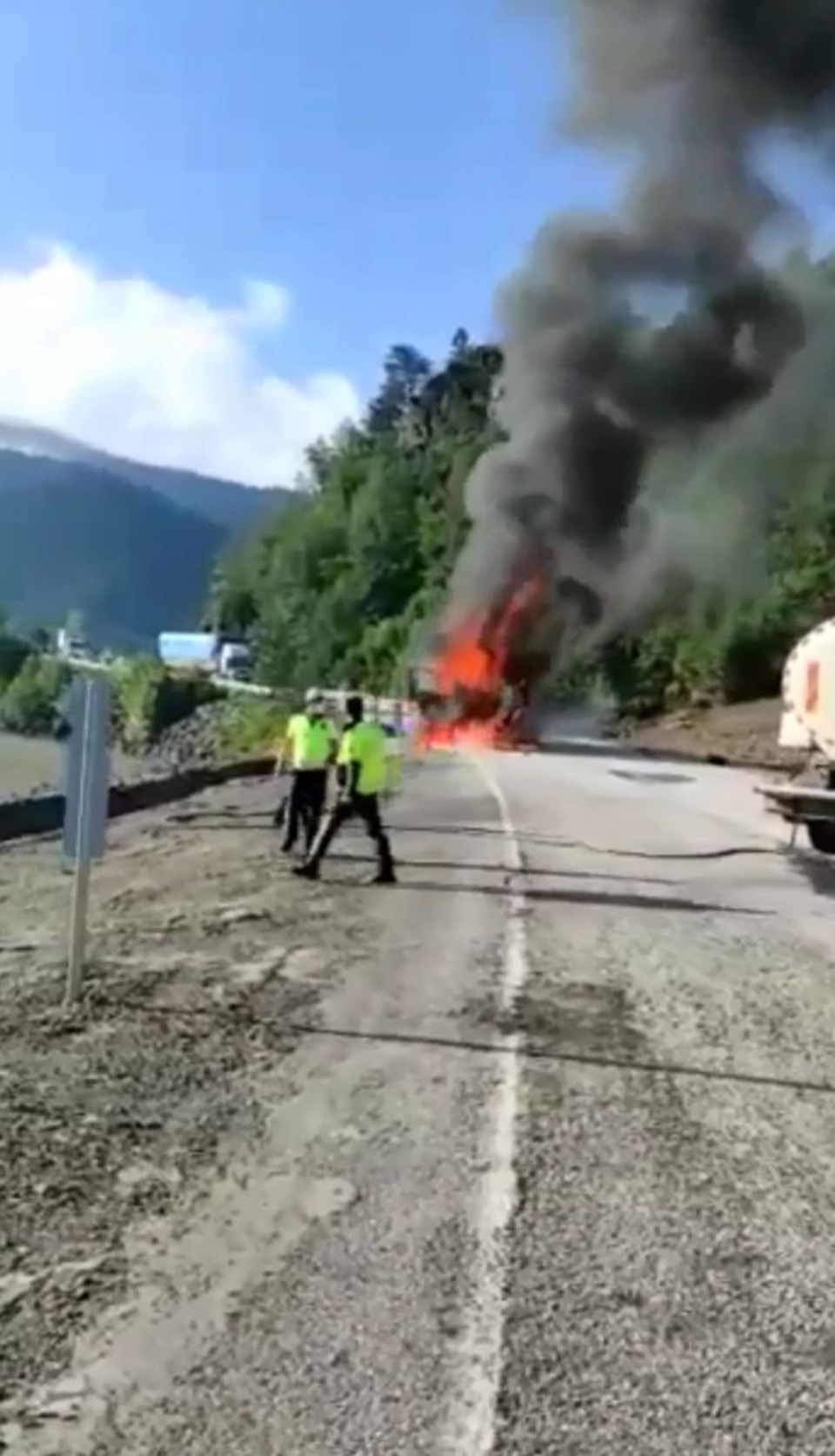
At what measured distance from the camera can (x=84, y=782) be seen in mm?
9211

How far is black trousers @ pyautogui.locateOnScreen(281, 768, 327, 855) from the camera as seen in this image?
54.1 ft

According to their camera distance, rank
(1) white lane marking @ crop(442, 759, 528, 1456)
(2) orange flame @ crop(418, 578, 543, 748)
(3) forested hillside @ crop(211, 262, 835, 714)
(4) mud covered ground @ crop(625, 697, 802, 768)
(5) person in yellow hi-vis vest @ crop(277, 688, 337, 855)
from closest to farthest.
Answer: (1) white lane marking @ crop(442, 759, 528, 1456) < (5) person in yellow hi-vis vest @ crop(277, 688, 337, 855) < (2) orange flame @ crop(418, 578, 543, 748) < (4) mud covered ground @ crop(625, 697, 802, 768) < (3) forested hillside @ crop(211, 262, 835, 714)

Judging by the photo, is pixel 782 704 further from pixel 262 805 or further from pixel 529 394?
pixel 529 394

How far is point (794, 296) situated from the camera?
105 ft

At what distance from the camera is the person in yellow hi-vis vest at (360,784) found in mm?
14750

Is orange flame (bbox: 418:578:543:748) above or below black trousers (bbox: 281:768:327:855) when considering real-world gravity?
above

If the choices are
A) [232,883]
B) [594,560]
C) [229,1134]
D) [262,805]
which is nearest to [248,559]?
[594,560]

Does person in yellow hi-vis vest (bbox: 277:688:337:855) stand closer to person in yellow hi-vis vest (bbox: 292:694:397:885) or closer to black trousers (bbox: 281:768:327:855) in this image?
black trousers (bbox: 281:768:327:855)

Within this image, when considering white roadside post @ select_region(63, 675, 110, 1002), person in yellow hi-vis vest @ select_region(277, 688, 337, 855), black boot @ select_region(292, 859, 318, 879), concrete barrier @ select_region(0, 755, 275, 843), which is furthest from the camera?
concrete barrier @ select_region(0, 755, 275, 843)

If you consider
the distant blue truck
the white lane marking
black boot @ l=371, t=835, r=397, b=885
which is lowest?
the white lane marking

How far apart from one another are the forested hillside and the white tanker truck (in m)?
16.5

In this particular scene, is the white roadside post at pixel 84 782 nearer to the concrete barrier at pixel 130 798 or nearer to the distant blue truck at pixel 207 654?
the concrete barrier at pixel 130 798

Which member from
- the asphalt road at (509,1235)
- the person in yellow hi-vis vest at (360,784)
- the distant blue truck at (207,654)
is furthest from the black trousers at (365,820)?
the distant blue truck at (207,654)

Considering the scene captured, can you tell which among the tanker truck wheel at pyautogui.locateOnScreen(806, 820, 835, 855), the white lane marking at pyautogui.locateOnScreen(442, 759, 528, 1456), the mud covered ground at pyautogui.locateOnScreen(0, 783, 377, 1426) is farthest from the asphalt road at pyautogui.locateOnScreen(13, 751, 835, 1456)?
the tanker truck wheel at pyautogui.locateOnScreen(806, 820, 835, 855)
